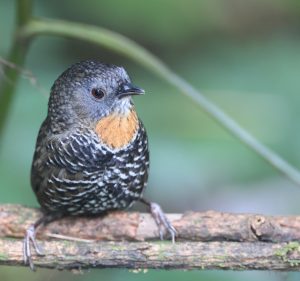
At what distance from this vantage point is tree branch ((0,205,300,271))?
3840 millimetres

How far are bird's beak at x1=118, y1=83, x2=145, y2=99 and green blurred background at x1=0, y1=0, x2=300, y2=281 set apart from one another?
0.84 m

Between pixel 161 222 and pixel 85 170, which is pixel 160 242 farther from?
pixel 85 170

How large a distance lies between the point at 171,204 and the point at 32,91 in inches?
47.8

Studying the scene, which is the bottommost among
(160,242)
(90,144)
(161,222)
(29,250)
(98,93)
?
(29,250)

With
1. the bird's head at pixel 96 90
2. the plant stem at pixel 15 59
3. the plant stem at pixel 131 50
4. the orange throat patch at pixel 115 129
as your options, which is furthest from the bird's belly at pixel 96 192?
the plant stem at pixel 15 59

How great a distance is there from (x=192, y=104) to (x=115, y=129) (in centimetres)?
191

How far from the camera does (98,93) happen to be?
13.6 feet

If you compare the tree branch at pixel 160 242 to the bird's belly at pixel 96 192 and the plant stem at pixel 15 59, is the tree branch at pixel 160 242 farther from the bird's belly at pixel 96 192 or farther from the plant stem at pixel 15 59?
the plant stem at pixel 15 59

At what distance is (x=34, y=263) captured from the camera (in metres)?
4.01

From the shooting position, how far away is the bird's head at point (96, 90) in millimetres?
4129

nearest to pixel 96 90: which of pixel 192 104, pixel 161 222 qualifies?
pixel 161 222

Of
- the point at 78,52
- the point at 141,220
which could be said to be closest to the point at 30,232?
the point at 141,220

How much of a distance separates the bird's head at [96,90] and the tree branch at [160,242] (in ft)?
1.86

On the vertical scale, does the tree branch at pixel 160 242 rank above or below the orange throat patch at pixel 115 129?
below
